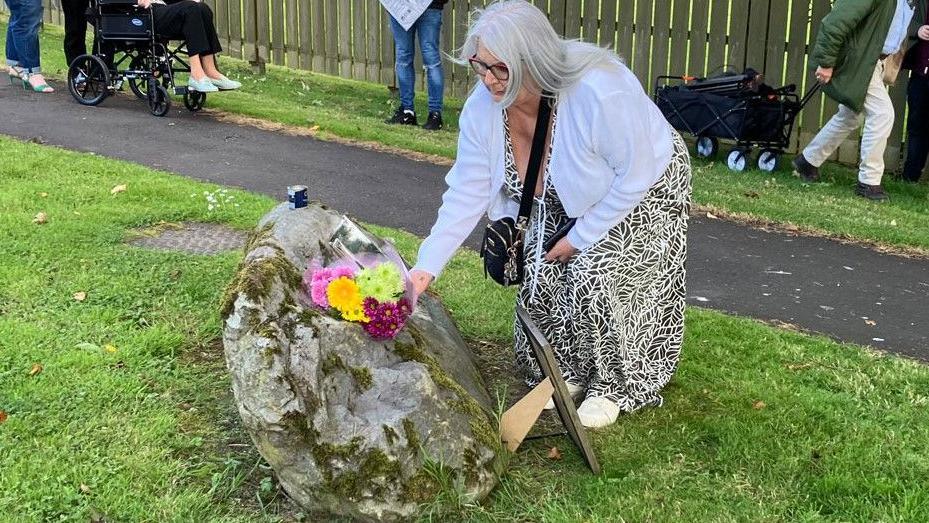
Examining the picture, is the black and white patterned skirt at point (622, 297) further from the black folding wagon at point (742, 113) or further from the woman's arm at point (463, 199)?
the black folding wagon at point (742, 113)

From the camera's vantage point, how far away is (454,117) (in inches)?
440

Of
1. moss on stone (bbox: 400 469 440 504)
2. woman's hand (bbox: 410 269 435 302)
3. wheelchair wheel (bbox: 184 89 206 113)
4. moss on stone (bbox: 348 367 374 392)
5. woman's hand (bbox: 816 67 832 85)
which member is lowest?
moss on stone (bbox: 400 469 440 504)

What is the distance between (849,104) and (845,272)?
266 centimetres

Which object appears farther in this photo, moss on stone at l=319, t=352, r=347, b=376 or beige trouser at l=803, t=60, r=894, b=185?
beige trouser at l=803, t=60, r=894, b=185

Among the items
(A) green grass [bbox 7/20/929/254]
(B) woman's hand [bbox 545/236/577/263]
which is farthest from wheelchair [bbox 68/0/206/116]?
(B) woman's hand [bbox 545/236/577/263]

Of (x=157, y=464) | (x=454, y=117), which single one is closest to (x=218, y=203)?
(x=157, y=464)

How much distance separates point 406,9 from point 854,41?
4440mm

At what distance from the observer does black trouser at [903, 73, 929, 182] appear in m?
8.36

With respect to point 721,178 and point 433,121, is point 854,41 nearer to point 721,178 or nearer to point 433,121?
point 721,178

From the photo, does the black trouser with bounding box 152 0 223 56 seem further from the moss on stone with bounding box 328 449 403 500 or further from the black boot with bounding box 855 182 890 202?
the moss on stone with bounding box 328 449 403 500

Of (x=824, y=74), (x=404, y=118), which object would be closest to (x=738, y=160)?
(x=824, y=74)

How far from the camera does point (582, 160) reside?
3.44 m

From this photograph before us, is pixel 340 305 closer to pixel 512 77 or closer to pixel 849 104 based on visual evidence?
pixel 512 77

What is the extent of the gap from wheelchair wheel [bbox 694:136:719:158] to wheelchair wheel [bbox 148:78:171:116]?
17.7 feet
